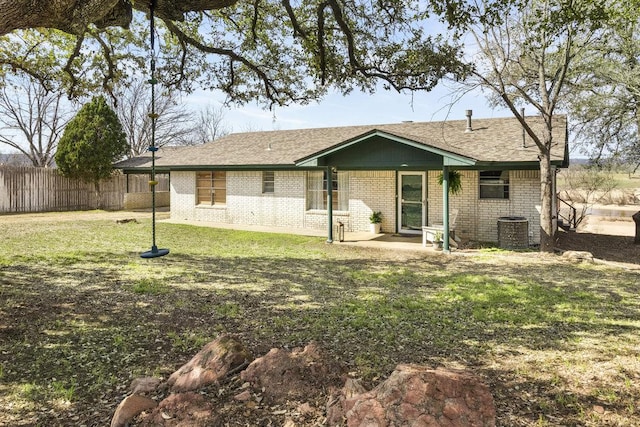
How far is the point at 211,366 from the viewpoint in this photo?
383cm

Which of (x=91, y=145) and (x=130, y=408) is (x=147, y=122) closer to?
(x=91, y=145)

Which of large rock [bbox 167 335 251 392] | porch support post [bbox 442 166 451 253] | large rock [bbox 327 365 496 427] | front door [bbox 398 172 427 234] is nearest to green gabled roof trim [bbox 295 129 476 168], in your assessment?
porch support post [bbox 442 166 451 253]

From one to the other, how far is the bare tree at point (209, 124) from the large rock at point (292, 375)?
154 ft

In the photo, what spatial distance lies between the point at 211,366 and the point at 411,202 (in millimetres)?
12653

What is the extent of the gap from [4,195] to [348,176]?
1851cm

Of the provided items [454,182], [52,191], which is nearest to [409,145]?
[454,182]

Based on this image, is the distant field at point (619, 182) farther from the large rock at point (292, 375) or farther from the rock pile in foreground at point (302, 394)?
the rock pile in foreground at point (302, 394)

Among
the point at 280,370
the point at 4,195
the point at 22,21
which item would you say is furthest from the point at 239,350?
the point at 4,195

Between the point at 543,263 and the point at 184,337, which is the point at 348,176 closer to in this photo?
the point at 543,263

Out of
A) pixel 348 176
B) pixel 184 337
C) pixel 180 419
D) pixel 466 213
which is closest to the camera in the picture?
pixel 180 419

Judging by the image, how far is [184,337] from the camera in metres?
5.21

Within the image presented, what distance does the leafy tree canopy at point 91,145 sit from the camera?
935 inches

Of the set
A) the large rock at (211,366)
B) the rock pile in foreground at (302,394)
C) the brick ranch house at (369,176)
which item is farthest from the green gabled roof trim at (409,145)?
the large rock at (211,366)

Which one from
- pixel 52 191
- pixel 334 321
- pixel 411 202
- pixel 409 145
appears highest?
pixel 409 145
